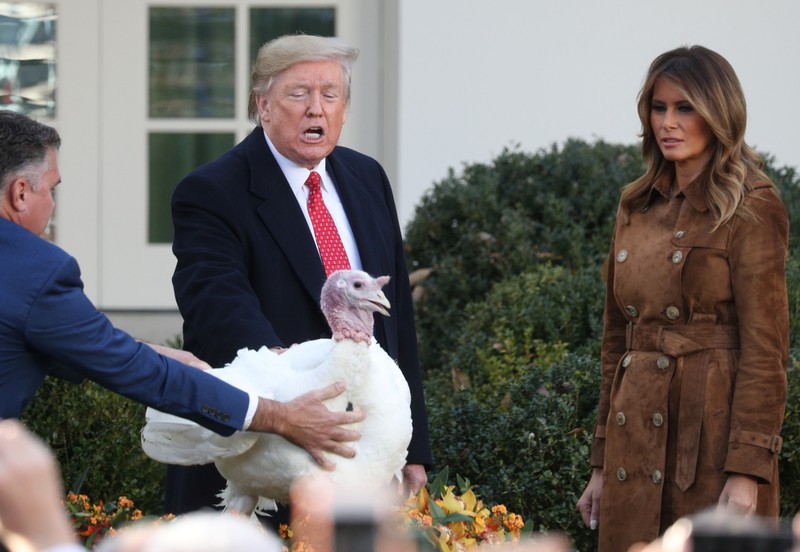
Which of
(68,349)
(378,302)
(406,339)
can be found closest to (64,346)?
(68,349)

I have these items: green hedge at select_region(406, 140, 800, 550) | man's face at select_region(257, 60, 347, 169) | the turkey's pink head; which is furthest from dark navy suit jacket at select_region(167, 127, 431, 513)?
green hedge at select_region(406, 140, 800, 550)

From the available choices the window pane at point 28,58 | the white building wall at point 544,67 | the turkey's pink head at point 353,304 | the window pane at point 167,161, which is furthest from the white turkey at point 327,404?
the window pane at point 28,58

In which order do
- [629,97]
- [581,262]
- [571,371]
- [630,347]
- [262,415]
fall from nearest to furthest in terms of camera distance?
[262,415]
[630,347]
[571,371]
[581,262]
[629,97]

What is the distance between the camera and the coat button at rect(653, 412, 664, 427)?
11.7ft

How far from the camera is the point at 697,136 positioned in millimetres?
3539

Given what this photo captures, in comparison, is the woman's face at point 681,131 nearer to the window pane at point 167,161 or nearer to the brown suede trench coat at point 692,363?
the brown suede trench coat at point 692,363

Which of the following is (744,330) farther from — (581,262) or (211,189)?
(581,262)

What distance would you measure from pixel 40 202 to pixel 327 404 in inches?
34.1

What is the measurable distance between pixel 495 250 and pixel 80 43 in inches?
123

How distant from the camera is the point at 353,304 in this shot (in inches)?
119

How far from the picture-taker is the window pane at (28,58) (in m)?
7.73

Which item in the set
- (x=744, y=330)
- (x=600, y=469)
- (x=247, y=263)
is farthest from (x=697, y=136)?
(x=247, y=263)

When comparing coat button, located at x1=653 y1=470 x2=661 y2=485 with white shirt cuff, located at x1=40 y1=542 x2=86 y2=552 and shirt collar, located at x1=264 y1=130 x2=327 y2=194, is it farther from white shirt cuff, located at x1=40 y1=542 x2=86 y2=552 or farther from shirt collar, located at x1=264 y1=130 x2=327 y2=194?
white shirt cuff, located at x1=40 y1=542 x2=86 y2=552

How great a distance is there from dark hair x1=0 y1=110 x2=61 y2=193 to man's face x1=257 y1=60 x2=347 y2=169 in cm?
81
